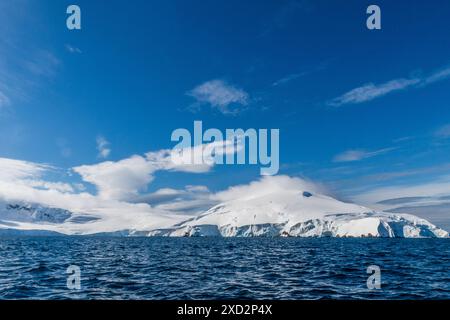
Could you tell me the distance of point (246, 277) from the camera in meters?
31.2

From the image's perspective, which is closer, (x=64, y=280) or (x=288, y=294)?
(x=288, y=294)

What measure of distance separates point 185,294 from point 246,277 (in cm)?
917

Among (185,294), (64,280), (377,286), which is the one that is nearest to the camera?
(185,294)

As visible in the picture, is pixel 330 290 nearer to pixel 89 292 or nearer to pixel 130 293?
pixel 130 293
